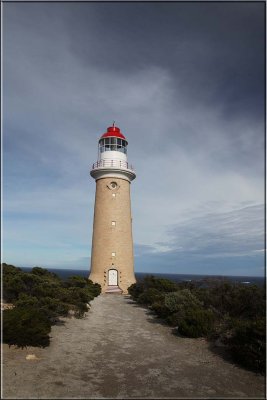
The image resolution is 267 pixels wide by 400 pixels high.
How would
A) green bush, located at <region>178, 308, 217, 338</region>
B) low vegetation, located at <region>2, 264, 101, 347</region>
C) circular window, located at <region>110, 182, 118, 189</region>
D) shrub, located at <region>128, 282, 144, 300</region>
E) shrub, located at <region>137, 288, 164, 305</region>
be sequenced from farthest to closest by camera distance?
circular window, located at <region>110, 182, 118, 189</region> < shrub, located at <region>128, 282, 144, 300</region> < shrub, located at <region>137, 288, 164, 305</region> < green bush, located at <region>178, 308, 217, 338</region> < low vegetation, located at <region>2, 264, 101, 347</region>

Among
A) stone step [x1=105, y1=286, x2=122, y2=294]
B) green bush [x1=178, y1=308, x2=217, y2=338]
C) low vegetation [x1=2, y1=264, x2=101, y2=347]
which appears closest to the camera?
low vegetation [x1=2, y1=264, x2=101, y2=347]

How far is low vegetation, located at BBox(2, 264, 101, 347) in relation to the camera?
8422mm

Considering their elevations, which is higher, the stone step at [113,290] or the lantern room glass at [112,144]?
the lantern room glass at [112,144]

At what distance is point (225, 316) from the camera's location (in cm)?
1215

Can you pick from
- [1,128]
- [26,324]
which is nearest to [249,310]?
[26,324]

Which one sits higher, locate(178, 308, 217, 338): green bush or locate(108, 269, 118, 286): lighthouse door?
locate(178, 308, 217, 338): green bush

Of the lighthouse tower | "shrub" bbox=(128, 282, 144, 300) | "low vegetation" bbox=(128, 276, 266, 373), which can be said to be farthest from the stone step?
"low vegetation" bbox=(128, 276, 266, 373)

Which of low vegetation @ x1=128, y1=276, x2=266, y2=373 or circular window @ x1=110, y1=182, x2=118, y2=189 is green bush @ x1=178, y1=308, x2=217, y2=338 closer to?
low vegetation @ x1=128, y1=276, x2=266, y2=373

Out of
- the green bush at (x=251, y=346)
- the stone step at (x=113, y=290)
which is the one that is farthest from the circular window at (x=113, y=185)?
the green bush at (x=251, y=346)

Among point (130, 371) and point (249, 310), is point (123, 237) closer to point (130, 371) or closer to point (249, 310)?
point (249, 310)

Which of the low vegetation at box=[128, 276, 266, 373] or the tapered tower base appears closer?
the low vegetation at box=[128, 276, 266, 373]

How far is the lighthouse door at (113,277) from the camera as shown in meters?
26.1

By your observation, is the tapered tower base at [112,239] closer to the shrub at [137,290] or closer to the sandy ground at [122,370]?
the shrub at [137,290]

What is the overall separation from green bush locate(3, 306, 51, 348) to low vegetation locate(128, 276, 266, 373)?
15.6 ft
